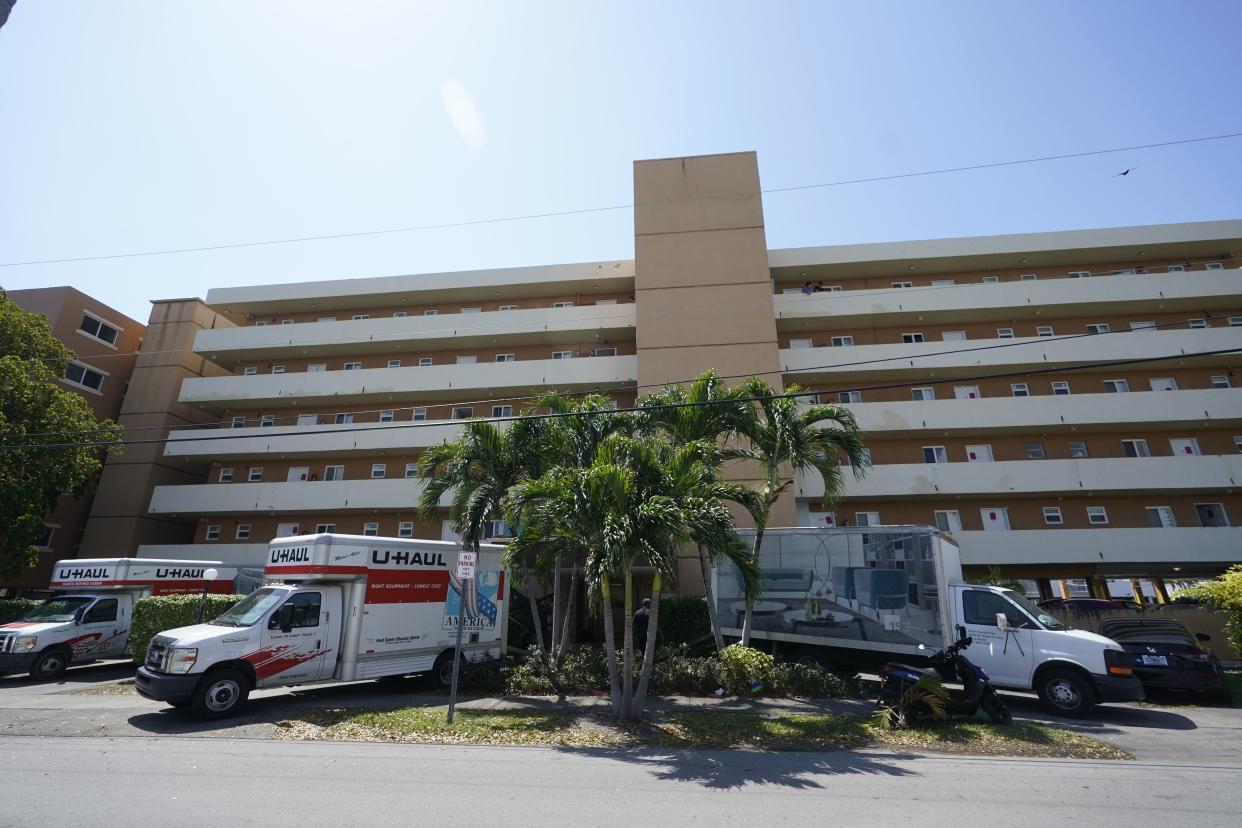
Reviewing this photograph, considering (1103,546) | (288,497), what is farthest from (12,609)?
(1103,546)

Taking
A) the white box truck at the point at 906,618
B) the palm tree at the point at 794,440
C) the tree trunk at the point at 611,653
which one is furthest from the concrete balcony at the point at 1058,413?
the tree trunk at the point at 611,653

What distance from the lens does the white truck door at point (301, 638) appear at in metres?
10.8

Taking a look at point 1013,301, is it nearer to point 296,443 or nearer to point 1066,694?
point 1066,694

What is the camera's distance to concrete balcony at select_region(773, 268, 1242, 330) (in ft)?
79.8

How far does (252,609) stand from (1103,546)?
26652mm

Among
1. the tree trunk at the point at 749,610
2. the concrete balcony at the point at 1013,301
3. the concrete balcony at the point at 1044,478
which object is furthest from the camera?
the concrete balcony at the point at 1013,301

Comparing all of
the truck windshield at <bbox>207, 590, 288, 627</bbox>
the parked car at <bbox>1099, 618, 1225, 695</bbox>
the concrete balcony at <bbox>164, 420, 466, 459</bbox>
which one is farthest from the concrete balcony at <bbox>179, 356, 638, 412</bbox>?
the parked car at <bbox>1099, 618, 1225, 695</bbox>

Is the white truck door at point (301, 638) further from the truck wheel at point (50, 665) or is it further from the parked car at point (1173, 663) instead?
the parked car at point (1173, 663)

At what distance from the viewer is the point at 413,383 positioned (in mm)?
27203

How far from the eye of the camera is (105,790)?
252 inches

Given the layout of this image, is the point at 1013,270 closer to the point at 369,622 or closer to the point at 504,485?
the point at 504,485

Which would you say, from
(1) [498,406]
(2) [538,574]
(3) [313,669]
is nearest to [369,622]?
(3) [313,669]

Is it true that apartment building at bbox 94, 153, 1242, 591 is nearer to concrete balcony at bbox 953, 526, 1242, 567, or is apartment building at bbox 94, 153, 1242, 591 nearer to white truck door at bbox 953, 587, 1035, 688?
concrete balcony at bbox 953, 526, 1242, 567

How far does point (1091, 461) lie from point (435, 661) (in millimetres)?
24231
